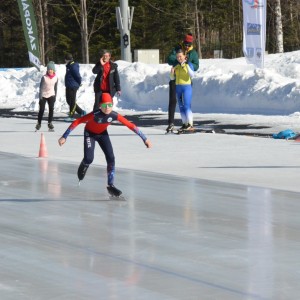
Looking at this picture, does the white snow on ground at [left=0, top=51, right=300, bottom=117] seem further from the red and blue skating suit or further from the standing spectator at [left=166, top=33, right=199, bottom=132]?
the red and blue skating suit

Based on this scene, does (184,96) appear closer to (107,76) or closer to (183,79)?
(183,79)

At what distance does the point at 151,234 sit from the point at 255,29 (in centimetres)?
1812

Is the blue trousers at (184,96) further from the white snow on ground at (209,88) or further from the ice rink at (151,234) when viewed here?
the white snow on ground at (209,88)

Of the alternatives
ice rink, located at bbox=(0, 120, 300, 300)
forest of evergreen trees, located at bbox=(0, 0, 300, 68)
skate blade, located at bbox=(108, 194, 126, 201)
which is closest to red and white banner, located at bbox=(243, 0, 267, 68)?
ice rink, located at bbox=(0, 120, 300, 300)

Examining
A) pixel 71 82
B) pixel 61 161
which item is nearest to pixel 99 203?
pixel 61 161

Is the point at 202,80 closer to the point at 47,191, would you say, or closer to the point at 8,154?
the point at 8,154

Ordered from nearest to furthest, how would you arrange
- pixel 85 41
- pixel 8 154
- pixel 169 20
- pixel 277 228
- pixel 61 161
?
pixel 277 228 → pixel 61 161 → pixel 8 154 → pixel 85 41 → pixel 169 20

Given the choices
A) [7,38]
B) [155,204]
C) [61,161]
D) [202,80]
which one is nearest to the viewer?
[155,204]

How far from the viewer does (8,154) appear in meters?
18.4

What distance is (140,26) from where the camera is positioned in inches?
2771

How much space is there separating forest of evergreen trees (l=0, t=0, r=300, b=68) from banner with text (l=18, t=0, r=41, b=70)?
24888 mm

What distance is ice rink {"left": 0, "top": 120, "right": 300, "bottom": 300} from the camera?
25.5 ft

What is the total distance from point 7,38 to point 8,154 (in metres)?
64.7

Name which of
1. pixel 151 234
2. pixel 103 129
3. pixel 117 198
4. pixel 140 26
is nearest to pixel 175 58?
pixel 103 129
